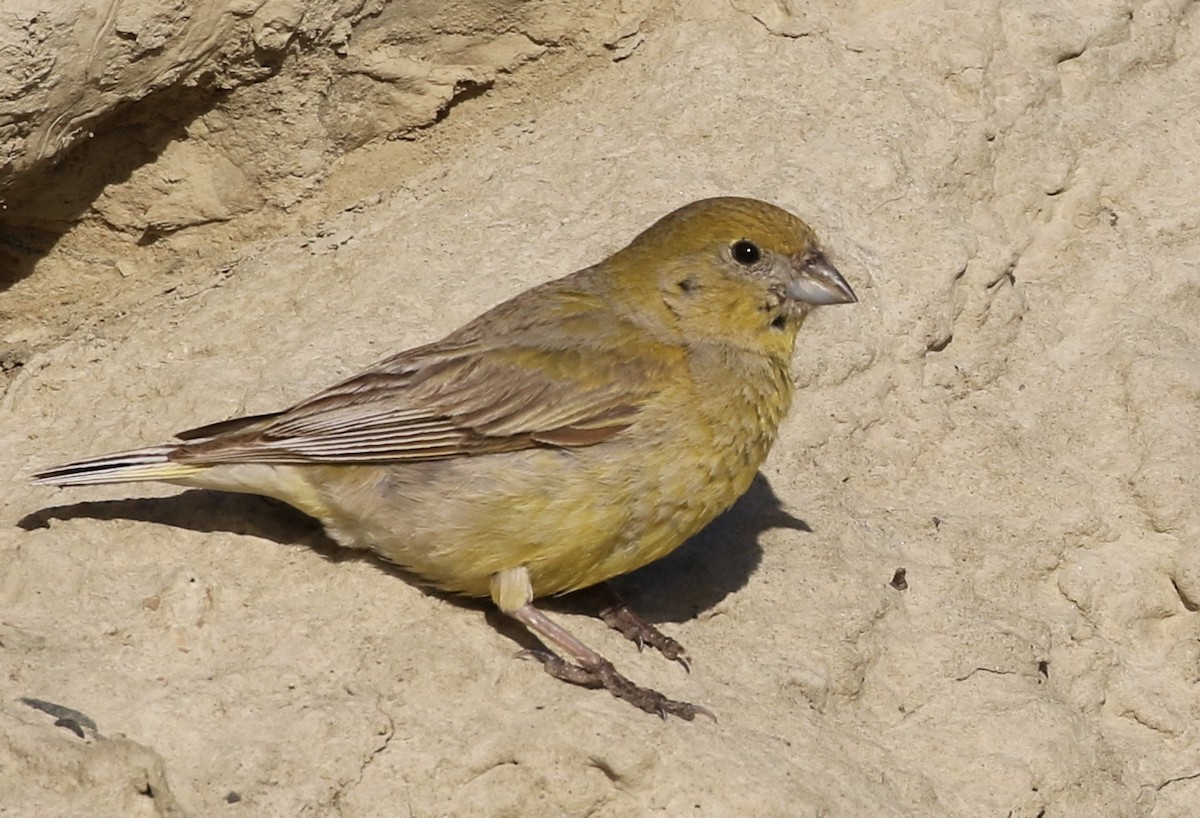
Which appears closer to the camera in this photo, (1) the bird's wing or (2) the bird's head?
(1) the bird's wing

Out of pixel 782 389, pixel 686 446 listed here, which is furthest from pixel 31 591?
pixel 782 389

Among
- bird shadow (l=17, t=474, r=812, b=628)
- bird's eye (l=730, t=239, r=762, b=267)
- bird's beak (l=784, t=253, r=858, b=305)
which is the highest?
bird's eye (l=730, t=239, r=762, b=267)

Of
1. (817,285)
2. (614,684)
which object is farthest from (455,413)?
(817,285)

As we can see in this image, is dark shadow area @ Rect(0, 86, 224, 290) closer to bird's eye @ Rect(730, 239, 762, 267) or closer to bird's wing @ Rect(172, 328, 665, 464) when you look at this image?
bird's wing @ Rect(172, 328, 665, 464)

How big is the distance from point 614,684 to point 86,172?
3188mm

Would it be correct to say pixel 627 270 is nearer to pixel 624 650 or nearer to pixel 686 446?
pixel 686 446

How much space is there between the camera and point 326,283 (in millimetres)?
7461

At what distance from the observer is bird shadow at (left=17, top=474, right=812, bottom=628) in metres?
6.33

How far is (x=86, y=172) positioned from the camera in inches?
289

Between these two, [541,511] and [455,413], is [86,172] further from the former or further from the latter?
[541,511]

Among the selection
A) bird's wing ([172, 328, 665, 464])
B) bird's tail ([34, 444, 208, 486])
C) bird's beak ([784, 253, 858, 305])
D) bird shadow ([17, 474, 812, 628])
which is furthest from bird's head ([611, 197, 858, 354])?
bird's tail ([34, 444, 208, 486])

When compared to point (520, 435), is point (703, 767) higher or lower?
lower

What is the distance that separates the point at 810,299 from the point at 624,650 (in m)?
1.41

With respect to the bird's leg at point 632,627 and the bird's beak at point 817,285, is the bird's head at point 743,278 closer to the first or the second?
the bird's beak at point 817,285
